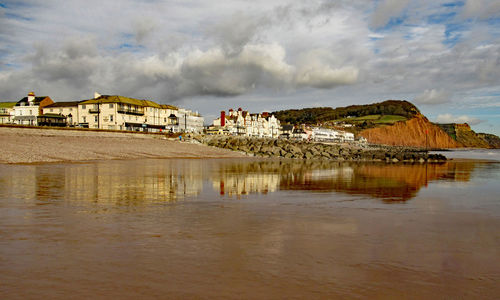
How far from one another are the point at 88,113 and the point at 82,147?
129 ft

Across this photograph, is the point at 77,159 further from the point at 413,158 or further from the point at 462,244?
the point at 413,158

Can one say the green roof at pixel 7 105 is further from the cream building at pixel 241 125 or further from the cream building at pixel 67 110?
the cream building at pixel 241 125

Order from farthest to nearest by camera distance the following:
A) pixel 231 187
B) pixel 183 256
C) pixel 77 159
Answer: pixel 77 159 < pixel 231 187 < pixel 183 256

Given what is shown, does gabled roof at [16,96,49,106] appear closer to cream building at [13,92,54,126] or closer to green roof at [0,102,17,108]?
cream building at [13,92,54,126]

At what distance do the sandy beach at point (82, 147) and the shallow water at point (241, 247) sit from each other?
826 inches

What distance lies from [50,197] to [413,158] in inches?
2114

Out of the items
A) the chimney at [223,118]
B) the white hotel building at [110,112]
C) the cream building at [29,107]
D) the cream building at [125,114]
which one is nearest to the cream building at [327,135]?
the chimney at [223,118]

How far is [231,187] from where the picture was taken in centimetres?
1705

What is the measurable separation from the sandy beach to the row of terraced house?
18621 mm

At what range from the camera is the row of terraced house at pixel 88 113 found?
75062mm

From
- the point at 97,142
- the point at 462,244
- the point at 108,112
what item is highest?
the point at 108,112

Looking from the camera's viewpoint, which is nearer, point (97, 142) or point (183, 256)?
point (183, 256)

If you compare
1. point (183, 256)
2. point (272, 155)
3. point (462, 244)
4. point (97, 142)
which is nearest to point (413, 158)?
point (272, 155)

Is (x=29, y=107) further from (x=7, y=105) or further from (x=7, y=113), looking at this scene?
(x=7, y=105)
